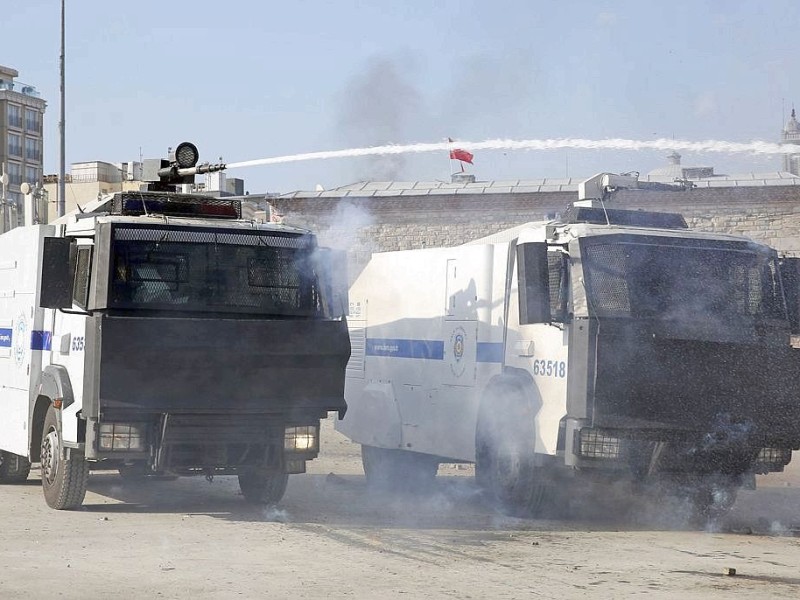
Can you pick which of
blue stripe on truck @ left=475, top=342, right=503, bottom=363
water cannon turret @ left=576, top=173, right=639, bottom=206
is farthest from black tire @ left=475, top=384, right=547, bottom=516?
water cannon turret @ left=576, top=173, right=639, bottom=206

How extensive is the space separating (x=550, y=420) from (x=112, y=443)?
4.03 m

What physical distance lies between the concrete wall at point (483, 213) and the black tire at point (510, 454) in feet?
53.0

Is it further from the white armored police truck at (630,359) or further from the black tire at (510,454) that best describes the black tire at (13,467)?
the black tire at (510,454)

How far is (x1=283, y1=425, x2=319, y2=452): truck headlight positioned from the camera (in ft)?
41.1

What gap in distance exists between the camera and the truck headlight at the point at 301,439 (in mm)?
12523

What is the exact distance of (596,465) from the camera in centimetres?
1194

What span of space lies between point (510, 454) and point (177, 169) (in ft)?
16.1

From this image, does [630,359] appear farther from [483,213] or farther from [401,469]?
[483,213]

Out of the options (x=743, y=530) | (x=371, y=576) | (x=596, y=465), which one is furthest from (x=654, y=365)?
(x=371, y=576)

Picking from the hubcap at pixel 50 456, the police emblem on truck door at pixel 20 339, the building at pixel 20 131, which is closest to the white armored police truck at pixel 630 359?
the hubcap at pixel 50 456

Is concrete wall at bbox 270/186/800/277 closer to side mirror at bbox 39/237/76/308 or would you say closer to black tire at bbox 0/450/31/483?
black tire at bbox 0/450/31/483

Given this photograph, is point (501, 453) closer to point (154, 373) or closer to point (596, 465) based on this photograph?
point (596, 465)

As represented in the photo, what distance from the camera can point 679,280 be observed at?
12.5 m

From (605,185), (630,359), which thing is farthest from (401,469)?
(630,359)
